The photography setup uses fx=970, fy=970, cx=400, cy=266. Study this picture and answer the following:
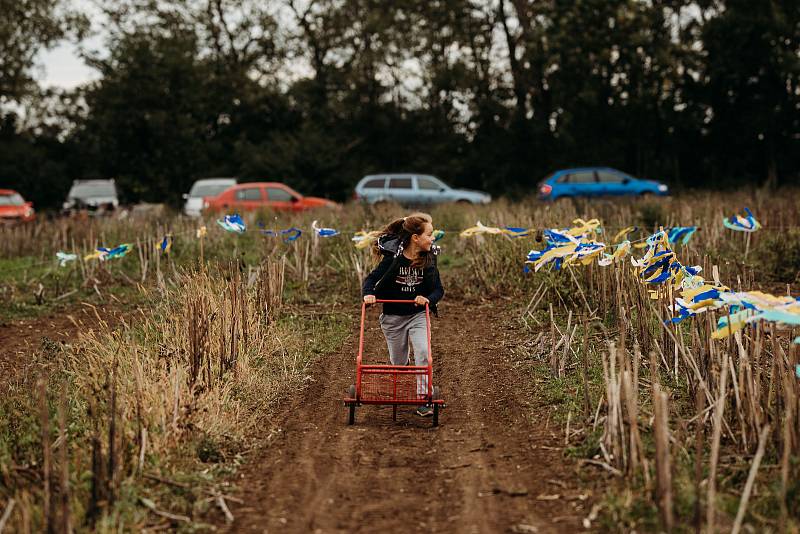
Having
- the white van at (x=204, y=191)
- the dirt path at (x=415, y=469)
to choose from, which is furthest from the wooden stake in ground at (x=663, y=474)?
the white van at (x=204, y=191)

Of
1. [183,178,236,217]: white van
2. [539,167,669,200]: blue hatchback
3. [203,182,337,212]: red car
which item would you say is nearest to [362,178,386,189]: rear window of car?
[203,182,337,212]: red car

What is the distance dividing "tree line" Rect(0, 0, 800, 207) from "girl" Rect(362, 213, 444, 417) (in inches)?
974

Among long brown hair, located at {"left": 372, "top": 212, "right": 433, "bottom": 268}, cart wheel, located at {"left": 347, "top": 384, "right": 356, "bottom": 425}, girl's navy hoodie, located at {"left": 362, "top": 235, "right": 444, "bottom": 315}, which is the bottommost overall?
cart wheel, located at {"left": 347, "top": 384, "right": 356, "bottom": 425}

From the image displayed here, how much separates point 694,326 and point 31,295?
32.6 ft

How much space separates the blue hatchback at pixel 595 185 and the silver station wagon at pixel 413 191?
6.52 ft

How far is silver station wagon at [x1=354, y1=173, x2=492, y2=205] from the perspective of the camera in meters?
26.4

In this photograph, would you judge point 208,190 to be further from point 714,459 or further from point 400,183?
point 714,459

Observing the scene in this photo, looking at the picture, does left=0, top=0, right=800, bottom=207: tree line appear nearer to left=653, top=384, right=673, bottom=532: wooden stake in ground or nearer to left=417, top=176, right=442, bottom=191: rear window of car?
left=417, top=176, right=442, bottom=191: rear window of car

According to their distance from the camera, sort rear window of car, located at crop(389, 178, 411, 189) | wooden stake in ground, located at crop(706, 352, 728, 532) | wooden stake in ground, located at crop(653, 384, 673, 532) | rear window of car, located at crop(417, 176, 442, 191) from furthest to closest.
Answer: rear window of car, located at crop(417, 176, 442, 191), rear window of car, located at crop(389, 178, 411, 189), wooden stake in ground, located at crop(653, 384, 673, 532), wooden stake in ground, located at crop(706, 352, 728, 532)

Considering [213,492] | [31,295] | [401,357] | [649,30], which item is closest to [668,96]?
[649,30]

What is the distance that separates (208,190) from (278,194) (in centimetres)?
329

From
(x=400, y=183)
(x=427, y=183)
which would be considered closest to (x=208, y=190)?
(x=400, y=183)

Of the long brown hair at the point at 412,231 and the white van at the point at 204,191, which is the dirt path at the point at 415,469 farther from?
the white van at the point at 204,191

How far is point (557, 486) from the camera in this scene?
5375 mm
